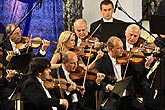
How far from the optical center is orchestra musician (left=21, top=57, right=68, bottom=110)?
4.61 m

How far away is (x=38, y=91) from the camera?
4.62m

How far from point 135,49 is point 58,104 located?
1459 millimetres

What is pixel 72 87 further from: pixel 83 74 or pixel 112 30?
pixel 112 30

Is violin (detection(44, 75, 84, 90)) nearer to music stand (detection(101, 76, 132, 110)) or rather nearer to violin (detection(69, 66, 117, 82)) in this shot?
violin (detection(69, 66, 117, 82))

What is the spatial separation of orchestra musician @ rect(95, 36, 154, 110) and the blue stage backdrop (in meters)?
1.69

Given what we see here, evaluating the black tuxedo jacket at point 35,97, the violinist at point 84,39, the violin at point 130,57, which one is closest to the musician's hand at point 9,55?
the black tuxedo jacket at point 35,97

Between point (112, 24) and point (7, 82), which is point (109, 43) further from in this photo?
point (7, 82)

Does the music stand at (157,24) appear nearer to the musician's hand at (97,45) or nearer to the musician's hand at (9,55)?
the musician's hand at (97,45)

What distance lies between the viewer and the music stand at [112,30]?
5.68 metres

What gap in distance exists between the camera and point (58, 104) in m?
4.71

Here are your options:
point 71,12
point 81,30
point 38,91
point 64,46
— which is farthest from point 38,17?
point 38,91

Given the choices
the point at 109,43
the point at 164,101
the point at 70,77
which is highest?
the point at 109,43

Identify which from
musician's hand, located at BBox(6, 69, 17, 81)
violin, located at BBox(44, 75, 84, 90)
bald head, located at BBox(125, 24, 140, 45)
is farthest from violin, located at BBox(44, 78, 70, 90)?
bald head, located at BBox(125, 24, 140, 45)

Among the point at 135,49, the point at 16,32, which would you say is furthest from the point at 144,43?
the point at 16,32
